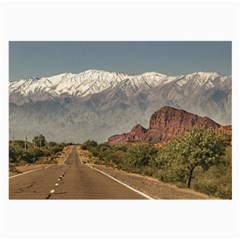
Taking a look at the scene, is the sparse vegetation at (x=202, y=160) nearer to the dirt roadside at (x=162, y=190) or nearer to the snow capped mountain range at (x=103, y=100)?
the dirt roadside at (x=162, y=190)

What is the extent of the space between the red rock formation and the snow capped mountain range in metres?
1.73

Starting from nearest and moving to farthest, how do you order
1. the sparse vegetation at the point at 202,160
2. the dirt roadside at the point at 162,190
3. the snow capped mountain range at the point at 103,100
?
the dirt roadside at the point at 162,190 < the sparse vegetation at the point at 202,160 < the snow capped mountain range at the point at 103,100

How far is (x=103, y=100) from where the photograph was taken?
123 ft

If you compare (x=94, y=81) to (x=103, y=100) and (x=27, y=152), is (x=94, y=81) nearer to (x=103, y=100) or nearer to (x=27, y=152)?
(x=103, y=100)

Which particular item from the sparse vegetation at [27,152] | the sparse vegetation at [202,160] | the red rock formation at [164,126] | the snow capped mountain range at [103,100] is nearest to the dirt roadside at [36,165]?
the sparse vegetation at [27,152]

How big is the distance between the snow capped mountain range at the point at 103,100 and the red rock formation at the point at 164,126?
173 centimetres

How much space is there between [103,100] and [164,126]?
11803 mm

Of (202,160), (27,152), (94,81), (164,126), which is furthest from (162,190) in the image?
(27,152)

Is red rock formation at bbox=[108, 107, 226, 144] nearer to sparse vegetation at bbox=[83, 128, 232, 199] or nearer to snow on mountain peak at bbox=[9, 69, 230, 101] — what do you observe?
snow on mountain peak at bbox=[9, 69, 230, 101]

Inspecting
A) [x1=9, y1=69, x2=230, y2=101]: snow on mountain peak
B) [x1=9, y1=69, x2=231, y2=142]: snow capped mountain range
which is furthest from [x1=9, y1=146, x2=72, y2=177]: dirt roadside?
[x1=9, y1=69, x2=230, y2=101]: snow on mountain peak

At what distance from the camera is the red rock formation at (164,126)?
38438 mm

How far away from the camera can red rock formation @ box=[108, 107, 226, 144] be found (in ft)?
126
